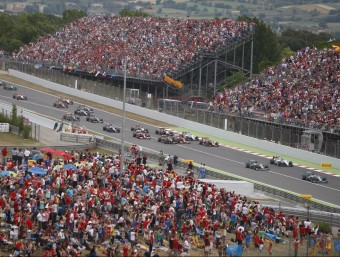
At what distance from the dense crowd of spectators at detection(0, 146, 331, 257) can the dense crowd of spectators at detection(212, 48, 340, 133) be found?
27.1 meters

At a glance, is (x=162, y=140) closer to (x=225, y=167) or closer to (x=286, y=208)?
(x=225, y=167)

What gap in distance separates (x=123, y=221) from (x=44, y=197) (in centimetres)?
383

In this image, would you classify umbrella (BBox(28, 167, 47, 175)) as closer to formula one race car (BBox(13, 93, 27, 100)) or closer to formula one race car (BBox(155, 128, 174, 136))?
formula one race car (BBox(155, 128, 174, 136))

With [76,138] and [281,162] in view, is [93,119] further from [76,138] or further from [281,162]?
[281,162]

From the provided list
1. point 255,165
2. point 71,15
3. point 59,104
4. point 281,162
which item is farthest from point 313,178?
point 71,15

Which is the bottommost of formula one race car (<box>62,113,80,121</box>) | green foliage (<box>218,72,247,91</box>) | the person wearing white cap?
formula one race car (<box>62,113,80,121</box>)

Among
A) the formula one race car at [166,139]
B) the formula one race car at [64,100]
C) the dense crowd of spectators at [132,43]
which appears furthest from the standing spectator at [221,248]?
the dense crowd of spectators at [132,43]

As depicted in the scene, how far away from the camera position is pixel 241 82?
3652 inches

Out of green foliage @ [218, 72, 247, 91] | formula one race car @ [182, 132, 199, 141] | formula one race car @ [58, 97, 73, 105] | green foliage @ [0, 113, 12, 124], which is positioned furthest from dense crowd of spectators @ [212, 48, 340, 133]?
green foliage @ [0, 113, 12, 124]

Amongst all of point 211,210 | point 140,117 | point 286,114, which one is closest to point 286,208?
point 211,210

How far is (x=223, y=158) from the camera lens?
69750 millimetres

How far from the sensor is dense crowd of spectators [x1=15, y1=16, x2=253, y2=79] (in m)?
98.6

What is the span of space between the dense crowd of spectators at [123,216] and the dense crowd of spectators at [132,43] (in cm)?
5020

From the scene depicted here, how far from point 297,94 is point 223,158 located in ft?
37.7
